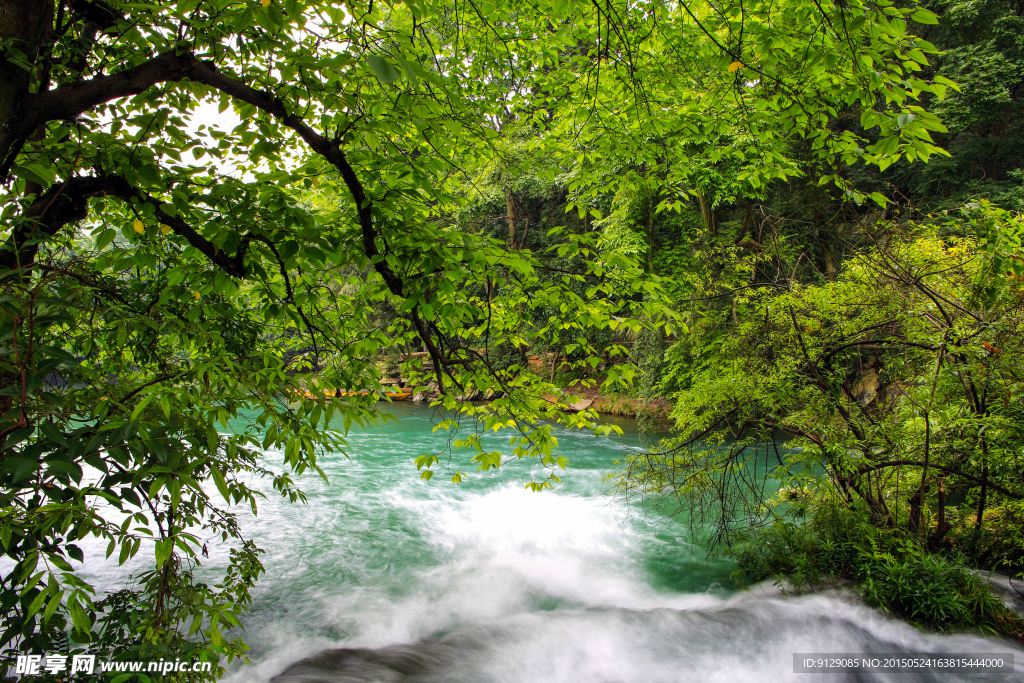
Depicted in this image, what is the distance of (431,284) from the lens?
2.41 meters

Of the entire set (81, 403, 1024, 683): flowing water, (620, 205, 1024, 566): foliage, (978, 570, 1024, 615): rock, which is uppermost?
(620, 205, 1024, 566): foliage

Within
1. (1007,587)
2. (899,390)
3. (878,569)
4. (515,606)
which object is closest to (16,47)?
(515,606)

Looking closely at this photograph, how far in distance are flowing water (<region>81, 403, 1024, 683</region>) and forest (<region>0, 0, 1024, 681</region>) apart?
0.50 m

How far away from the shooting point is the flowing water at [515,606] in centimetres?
440

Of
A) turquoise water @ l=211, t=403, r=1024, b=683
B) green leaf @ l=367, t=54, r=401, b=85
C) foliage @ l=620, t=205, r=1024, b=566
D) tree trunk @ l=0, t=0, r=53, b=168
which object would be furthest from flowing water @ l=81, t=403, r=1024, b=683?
green leaf @ l=367, t=54, r=401, b=85

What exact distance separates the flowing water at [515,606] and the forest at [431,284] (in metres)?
0.50

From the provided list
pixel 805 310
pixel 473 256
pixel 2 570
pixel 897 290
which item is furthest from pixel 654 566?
pixel 2 570

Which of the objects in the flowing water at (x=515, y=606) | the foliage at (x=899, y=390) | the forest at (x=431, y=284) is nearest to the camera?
the forest at (x=431, y=284)

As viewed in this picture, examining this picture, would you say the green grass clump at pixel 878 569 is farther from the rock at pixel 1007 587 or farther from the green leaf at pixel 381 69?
the green leaf at pixel 381 69

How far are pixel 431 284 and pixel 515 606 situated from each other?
14.3 ft

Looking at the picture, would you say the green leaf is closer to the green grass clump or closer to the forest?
the forest

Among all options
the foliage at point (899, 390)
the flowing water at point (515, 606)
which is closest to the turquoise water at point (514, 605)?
the flowing water at point (515, 606)

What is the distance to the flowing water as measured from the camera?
14.4ft

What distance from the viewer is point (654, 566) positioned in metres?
6.14
